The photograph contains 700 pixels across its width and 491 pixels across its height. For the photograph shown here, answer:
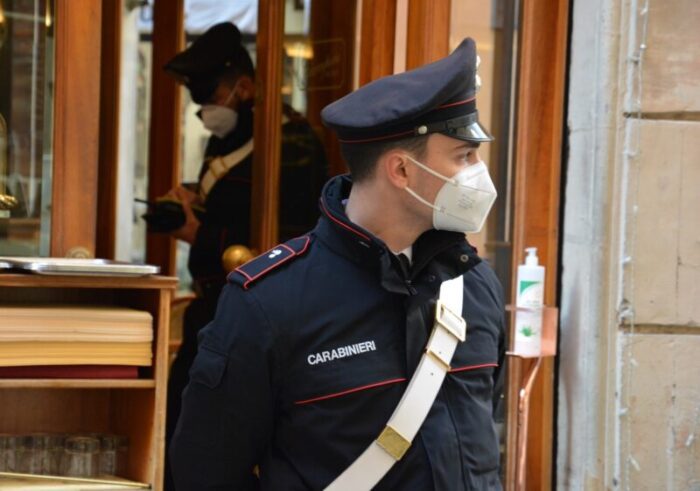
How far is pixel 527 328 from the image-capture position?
4277mm

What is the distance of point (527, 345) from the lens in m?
4.27

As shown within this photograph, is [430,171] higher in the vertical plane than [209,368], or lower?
higher

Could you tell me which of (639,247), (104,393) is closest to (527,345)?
(639,247)

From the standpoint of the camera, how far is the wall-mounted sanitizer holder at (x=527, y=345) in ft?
14.0

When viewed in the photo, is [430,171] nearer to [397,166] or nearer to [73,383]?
[397,166]

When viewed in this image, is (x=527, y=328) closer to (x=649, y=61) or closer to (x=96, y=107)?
(x=649, y=61)

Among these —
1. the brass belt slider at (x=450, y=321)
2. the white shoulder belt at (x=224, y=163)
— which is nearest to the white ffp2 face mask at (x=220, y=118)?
the white shoulder belt at (x=224, y=163)

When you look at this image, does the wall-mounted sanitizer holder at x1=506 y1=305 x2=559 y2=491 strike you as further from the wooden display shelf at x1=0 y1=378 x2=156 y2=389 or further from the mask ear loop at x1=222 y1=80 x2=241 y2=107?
the mask ear loop at x1=222 y1=80 x2=241 y2=107

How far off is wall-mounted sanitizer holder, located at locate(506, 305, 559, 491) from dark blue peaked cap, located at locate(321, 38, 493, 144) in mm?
1623

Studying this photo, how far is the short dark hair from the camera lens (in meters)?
2.70

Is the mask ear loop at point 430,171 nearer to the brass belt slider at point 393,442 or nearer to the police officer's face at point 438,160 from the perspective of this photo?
the police officer's face at point 438,160

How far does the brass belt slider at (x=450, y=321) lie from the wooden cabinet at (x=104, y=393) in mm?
1074

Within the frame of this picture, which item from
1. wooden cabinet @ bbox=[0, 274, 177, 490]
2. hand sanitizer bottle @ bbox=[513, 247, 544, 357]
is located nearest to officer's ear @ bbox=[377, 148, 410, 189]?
wooden cabinet @ bbox=[0, 274, 177, 490]

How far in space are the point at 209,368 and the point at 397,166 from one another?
537mm
